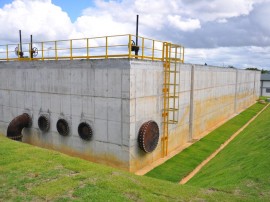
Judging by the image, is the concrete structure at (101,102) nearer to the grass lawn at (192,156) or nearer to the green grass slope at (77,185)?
the grass lawn at (192,156)

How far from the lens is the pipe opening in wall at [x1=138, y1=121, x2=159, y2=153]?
48.2 ft

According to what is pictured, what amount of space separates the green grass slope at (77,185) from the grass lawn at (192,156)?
4.67 m

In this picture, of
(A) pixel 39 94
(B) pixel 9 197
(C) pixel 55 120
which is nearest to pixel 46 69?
(A) pixel 39 94

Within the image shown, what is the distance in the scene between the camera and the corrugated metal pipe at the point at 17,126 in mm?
18691

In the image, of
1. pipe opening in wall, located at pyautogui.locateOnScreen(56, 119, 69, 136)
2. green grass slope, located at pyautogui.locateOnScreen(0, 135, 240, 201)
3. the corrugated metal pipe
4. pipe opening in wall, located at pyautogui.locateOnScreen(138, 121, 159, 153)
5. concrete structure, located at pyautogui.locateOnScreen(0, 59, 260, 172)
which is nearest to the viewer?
green grass slope, located at pyautogui.locateOnScreen(0, 135, 240, 201)

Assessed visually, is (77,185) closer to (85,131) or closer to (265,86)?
(85,131)

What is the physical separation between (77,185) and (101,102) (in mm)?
6487

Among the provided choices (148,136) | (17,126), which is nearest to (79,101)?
(148,136)

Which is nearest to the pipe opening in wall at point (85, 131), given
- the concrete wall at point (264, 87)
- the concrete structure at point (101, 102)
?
the concrete structure at point (101, 102)

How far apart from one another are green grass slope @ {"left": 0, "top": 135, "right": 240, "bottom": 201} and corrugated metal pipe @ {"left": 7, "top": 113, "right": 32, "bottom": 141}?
663 cm

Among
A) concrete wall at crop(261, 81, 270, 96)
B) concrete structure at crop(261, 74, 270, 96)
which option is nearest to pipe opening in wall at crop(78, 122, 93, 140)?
concrete structure at crop(261, 74, 270, 96)

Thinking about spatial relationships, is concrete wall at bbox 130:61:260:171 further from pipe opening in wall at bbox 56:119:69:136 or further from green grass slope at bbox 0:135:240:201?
pipe opening in wall at bbox 56:119:69:136

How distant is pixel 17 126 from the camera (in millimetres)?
18750

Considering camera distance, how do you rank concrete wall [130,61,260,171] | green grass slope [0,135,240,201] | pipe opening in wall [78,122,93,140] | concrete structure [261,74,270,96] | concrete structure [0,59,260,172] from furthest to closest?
concrete structure [261,74,270,96] < pipe opening in wall [78,122,93,140] < concrete wall [130,61,260,171] < concrete structure [0,59,260,172] < green grass slope [0,135,240,201]
